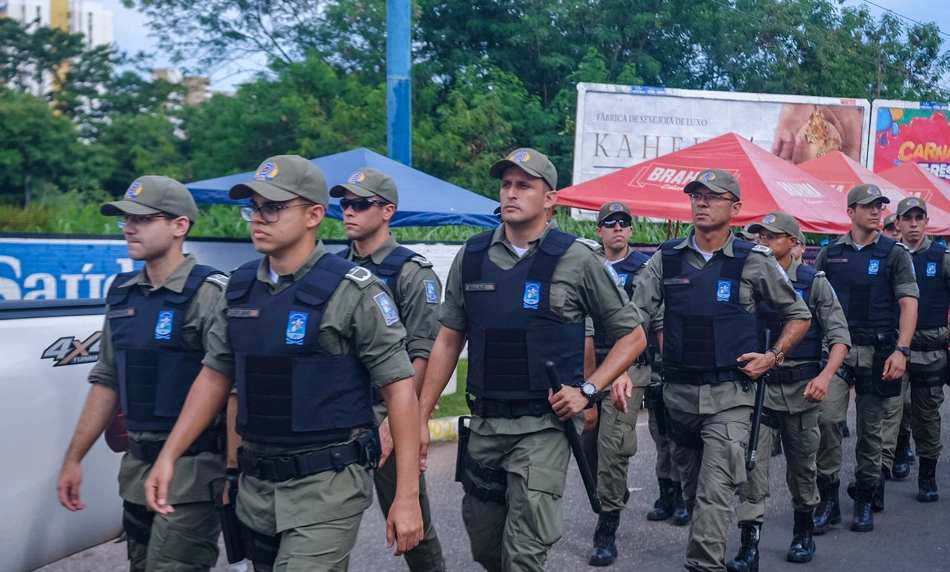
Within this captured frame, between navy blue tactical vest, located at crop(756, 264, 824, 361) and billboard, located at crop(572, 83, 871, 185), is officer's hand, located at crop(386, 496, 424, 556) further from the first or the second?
billboard, located at crop(572, 83, 871, 185)

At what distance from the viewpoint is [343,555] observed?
11.3 feet

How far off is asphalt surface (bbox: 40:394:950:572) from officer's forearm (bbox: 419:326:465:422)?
1741mm

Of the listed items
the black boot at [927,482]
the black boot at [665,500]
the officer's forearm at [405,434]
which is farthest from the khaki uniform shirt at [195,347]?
the black boot at [927,482]

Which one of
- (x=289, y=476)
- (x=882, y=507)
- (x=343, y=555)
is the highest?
(x=289, y=476)

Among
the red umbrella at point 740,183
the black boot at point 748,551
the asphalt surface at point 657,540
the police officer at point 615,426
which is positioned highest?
the red umbrella at point 740,183

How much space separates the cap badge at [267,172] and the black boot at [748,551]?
355 centimetres

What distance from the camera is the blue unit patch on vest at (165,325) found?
402 centimetres

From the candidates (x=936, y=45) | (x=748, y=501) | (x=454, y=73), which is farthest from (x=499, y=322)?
(x=936, y=45)

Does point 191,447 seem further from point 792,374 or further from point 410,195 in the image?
point 410,195

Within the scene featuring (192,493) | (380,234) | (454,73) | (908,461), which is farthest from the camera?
(454,73)

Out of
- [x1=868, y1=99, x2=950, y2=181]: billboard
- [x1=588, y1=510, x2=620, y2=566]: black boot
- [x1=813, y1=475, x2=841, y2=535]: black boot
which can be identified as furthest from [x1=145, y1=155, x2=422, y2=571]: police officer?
[x1=868, y1=99, x2=950, y2=181]: billboard

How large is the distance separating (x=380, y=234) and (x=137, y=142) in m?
29.2

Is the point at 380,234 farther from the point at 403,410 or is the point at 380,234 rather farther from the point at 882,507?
the point at 882,507

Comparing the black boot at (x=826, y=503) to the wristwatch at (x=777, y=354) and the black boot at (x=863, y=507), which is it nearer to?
the black boot at (x=863, y=507)
